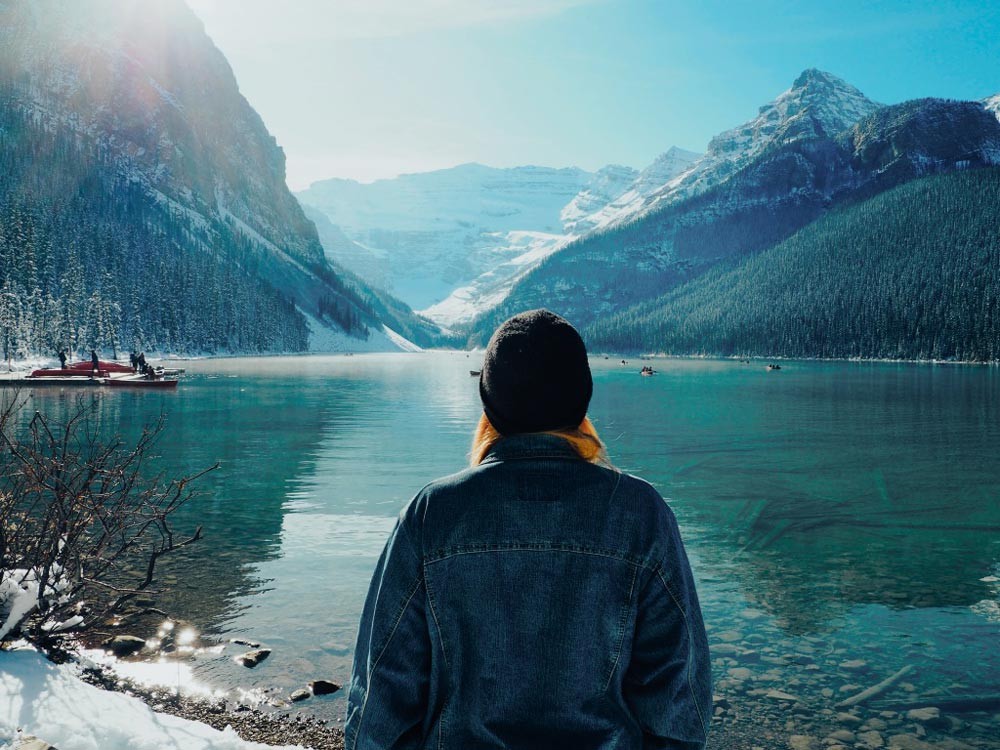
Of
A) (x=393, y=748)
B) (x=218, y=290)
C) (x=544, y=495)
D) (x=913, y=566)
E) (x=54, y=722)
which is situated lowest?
(x=913, y=566)

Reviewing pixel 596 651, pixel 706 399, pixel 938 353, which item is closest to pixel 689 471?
pixel 596 651

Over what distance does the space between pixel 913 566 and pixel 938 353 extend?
513 feet

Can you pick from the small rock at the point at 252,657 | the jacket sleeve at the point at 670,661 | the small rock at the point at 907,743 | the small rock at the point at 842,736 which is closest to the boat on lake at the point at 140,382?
the small rock at the point at 252,657

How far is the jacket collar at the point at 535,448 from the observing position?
2803 millimetres

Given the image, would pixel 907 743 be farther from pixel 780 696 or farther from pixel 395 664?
pixel 395 664

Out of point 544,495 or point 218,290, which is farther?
point 218,290

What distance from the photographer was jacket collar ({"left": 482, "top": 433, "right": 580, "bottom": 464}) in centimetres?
280

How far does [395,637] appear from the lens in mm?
2736

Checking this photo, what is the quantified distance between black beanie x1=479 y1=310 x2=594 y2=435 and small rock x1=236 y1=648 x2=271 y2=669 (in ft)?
28.3

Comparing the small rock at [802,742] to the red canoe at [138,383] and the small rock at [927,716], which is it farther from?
the red canoe at [138,383]

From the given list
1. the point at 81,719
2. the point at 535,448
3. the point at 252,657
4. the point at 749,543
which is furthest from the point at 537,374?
the point at 749,543

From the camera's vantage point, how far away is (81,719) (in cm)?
684

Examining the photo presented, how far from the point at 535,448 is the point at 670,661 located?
0.95m

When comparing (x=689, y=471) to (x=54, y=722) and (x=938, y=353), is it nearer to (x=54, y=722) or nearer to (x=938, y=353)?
(x=54, y=722)
